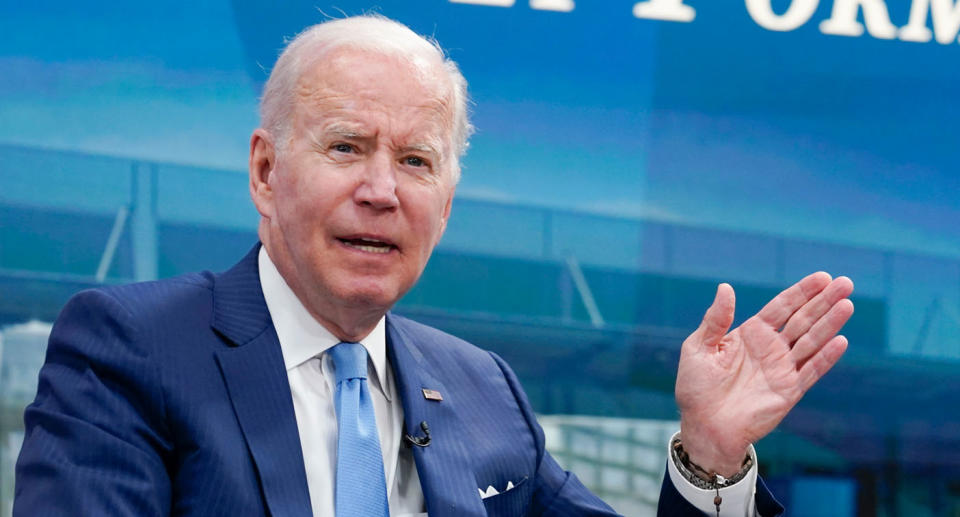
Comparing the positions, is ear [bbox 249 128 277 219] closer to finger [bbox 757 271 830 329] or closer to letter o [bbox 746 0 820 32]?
finger [bbox 757 271 830 329]

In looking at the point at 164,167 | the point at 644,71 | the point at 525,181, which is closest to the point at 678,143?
the point at 644,71

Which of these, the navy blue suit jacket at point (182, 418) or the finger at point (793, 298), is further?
the finger at point (793, 298)

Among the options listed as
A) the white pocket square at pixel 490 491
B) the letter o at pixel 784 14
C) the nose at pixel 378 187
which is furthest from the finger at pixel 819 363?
the letter o at pixel 784 14

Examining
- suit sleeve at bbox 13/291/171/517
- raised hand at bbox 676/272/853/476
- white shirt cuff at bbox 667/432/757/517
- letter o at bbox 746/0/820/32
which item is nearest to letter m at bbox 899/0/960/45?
letter o at bbox 746/0/820/32

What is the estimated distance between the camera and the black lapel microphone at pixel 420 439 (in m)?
1.66

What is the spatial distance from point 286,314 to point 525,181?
5.62 feet

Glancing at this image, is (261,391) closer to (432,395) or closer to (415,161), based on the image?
(432,395)

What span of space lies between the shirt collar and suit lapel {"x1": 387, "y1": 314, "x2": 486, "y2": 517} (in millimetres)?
89

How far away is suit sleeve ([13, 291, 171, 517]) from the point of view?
54.3 inches

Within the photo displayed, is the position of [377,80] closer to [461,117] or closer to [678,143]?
[461,117]

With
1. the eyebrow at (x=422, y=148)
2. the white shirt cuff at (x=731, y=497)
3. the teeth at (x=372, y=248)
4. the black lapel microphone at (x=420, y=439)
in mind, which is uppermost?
the eyebrow at (x=422, y=148)

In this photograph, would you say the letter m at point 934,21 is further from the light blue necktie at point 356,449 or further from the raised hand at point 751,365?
the light blue necktie at point 356,449

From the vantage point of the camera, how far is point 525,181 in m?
3.29

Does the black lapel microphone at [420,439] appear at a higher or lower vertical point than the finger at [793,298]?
lower
